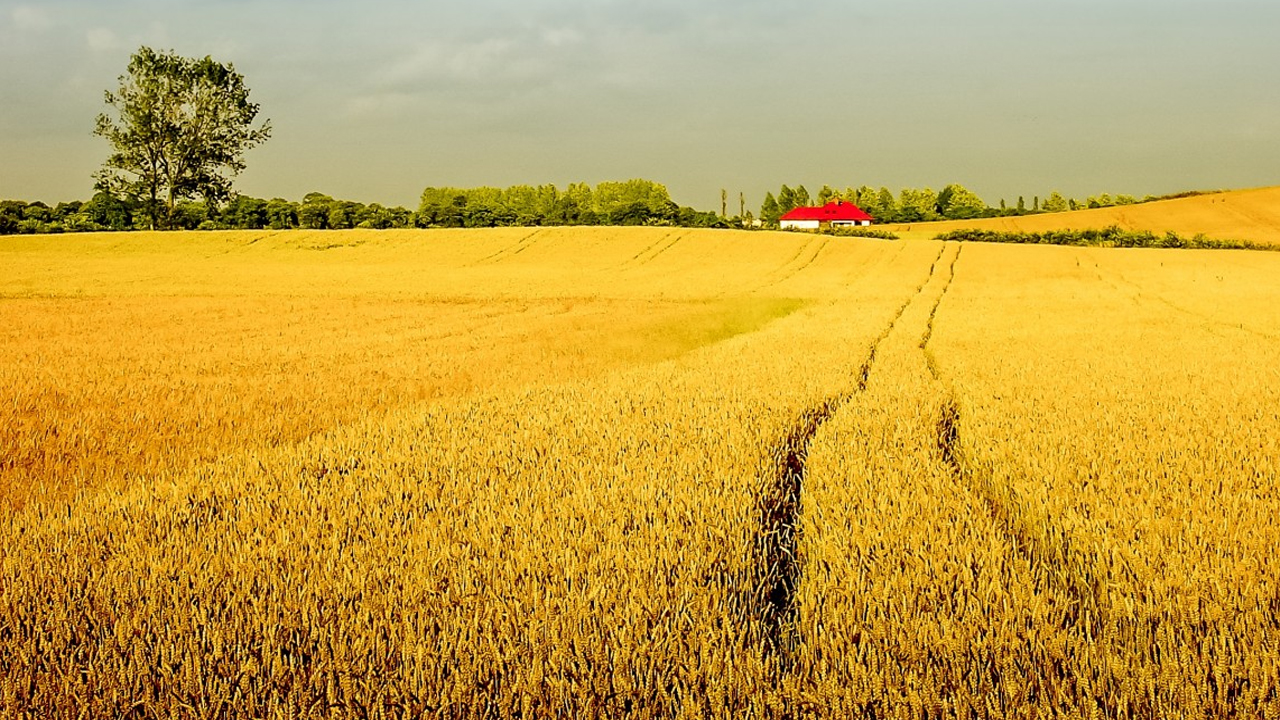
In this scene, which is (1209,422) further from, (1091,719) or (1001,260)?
(1001,260)

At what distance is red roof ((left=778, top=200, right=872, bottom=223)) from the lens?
384 feet

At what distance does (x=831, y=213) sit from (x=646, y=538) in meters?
120

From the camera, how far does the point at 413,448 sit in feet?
16.2

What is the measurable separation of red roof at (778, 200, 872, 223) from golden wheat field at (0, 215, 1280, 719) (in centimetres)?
11145

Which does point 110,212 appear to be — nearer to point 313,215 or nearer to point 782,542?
point 313,215

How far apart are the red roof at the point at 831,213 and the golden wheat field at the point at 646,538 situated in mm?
111447

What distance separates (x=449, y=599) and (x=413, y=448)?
252cm

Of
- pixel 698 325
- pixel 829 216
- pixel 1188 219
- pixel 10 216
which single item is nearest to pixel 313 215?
pixel 10 216

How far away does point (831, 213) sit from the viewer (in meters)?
118

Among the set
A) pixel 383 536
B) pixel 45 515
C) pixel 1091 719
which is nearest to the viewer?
pixel 1091 719

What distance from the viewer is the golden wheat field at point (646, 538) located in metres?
2.10

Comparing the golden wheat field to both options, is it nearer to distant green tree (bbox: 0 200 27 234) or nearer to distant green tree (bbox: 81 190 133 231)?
distant green tree (bbox: 0 200 27 234)

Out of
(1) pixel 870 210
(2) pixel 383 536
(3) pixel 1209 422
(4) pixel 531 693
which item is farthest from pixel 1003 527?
(1) pixel 870 210

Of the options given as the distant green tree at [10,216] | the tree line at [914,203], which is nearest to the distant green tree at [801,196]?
the tree line at [914,203]
